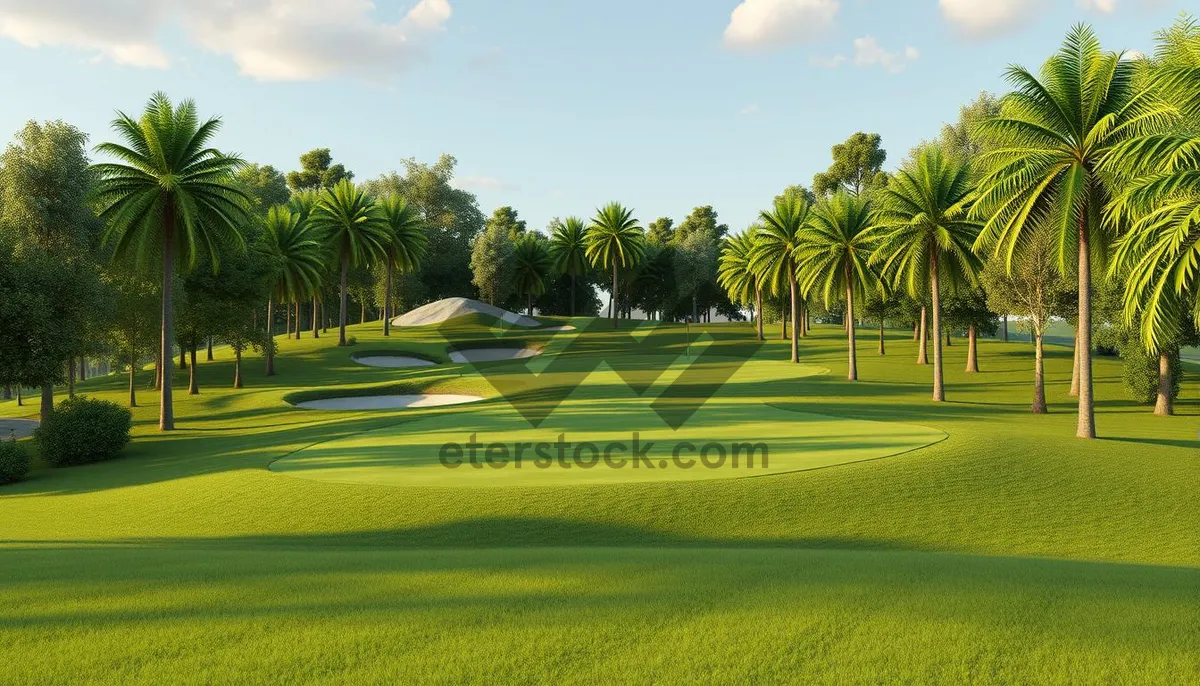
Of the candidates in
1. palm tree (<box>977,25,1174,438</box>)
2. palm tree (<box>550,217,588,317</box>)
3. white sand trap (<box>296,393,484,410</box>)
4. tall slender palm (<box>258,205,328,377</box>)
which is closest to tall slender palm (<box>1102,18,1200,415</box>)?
palm tree (<box>977,25,1174,438</box>)

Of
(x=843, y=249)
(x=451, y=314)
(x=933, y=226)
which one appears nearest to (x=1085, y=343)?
(x=933, y=226)

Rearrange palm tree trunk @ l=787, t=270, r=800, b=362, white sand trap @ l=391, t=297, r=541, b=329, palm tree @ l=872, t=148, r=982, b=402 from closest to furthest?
palm tree @ l=872, t=148, r=982, b=402 → palm tree trunk @ l=787, t=270, r=800, b=362 → white sand trap @ l=391, t=297, r=541, b=329

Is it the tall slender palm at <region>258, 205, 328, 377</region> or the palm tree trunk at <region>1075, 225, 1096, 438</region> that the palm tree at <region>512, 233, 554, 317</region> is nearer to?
the tall slender palm at <region>258, 205, 328, 377</region>

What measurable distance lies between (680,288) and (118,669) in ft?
346

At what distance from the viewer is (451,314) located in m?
84.9

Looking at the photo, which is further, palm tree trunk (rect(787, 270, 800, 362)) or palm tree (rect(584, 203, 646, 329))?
palm tree (rect(584, 203, 646, 329))

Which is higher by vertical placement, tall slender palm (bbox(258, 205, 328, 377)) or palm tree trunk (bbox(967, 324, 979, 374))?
tall slender palm (bbox(258, 205, 328, 377))

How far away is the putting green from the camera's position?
18.8 metres

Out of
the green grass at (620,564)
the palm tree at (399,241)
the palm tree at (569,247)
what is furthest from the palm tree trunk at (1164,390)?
the palm tree at (569,247)

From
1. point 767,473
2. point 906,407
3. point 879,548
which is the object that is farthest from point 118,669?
point 906,407

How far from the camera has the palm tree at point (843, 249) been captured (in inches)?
1882

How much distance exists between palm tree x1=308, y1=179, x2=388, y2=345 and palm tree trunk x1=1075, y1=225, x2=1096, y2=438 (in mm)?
55436

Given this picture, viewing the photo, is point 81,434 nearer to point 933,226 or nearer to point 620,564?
point 620,564

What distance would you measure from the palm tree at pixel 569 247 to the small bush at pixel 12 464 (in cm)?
7841
